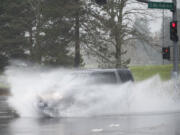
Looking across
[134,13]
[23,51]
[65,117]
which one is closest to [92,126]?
[65,117]

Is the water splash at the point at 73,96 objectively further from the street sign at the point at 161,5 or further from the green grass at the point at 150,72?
the green grass at the point at 150,72

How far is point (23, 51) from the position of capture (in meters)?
51.1

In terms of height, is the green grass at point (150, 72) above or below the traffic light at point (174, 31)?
below

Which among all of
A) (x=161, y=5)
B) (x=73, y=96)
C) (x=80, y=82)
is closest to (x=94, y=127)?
(x=73, y=96)

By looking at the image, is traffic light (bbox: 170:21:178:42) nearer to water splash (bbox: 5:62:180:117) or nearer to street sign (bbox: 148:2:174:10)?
street sign (bbox: 148:2:174:10)

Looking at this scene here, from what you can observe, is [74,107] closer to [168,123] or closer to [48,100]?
[48,100]

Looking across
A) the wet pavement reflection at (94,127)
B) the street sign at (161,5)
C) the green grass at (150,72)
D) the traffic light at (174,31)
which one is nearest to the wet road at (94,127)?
the wet pavement reflection at (94,127)

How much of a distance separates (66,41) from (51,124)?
103ft

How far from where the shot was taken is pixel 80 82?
1872cm

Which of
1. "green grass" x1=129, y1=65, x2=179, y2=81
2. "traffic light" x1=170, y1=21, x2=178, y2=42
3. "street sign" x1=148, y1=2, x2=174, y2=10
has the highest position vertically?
"street sign" x1=148, y1=2, x2=174, y2=10

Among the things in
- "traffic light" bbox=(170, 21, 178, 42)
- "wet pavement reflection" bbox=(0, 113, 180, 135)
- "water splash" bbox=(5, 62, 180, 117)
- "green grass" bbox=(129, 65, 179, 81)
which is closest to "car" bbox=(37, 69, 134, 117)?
"water splash" bbox=(5, 62, 180, 117)

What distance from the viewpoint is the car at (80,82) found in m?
17.6

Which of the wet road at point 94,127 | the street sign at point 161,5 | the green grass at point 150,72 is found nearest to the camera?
the wet road at point 94,127

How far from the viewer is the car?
17.6 m
